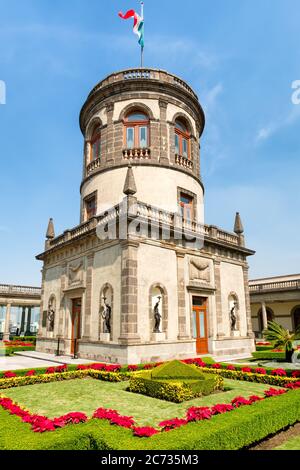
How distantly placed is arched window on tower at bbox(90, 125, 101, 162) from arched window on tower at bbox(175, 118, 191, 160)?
5438mm

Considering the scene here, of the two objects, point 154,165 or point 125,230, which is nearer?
point 125,230

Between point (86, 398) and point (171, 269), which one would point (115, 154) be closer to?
point (171, 269)

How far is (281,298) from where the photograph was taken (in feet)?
120

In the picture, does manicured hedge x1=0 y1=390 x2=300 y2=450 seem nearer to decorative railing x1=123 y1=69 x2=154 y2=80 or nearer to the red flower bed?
the red flower bed

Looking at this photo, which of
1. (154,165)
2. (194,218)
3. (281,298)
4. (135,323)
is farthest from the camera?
(281,298)

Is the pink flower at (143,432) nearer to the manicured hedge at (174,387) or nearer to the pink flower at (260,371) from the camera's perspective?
the manicured hedge at (174,387)

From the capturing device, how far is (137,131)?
2275 cm

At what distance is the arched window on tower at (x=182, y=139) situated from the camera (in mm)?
23734

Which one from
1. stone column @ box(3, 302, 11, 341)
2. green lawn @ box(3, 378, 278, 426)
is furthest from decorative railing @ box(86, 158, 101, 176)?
stone column @ box(3, 302, 11, 341)

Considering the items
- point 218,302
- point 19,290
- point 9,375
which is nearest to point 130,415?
point 9,375

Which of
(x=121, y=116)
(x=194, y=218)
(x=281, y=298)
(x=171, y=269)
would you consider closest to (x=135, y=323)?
(x=171, y=269)

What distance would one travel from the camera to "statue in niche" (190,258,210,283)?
791 inches
